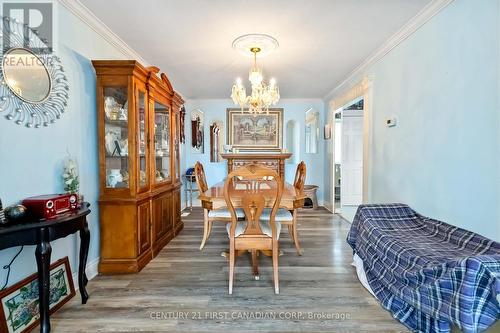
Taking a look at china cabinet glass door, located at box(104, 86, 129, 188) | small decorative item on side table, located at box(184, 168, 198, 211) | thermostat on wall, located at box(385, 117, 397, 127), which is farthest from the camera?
small decorative item on side table, located at box(184, 168, 198, 211)

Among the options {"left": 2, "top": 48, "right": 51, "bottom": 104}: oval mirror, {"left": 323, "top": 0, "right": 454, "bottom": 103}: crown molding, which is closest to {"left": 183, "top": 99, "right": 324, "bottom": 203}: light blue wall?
{"left": 323, "top": 0, "right": 454, "bottom": 103}: crown molding

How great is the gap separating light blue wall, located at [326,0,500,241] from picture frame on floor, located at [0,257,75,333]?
10.4ft

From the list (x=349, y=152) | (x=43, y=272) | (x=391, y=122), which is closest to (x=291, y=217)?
(x=391, y=122)

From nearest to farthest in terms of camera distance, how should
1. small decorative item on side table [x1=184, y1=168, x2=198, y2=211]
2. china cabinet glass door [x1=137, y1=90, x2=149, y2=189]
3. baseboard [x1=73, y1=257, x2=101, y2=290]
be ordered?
1. baseboard [x1=73, y1=257, x2=101, y2=290]
2. china cabinet glass door [x1=137, y1=90, x2=149, y2=189]
3. small decorative item on side table [x1=184, y1=168, x2=198, y2=211]

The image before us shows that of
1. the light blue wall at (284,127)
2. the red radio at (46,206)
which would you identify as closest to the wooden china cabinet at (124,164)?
the red radio at (46,206)

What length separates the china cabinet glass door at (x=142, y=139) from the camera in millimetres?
2488

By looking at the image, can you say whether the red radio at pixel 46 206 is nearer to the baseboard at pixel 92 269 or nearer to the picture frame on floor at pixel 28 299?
the picture frame on floor at pixel 28 299

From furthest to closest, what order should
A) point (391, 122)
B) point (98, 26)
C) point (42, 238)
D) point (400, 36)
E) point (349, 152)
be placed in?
point (349, 152)
point (391, 122)
point (400, 36)
point (98, 26)
point (42, 238)

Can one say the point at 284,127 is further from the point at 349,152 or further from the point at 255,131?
the point at 349,152

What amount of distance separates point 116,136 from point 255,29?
1.77 meters

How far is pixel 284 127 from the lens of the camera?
18.1 feet

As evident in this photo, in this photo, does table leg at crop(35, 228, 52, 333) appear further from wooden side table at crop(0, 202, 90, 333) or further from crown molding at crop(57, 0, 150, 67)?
crown molding at crop(57, 0, 150, 67)

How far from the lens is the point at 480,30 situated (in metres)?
1.70

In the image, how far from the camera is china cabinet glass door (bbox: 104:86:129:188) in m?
2.37
